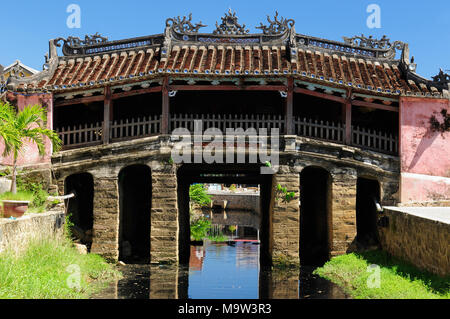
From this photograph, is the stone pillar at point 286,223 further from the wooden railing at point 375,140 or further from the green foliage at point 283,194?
the wooden railing at point 375,140

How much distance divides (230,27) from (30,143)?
293 inches

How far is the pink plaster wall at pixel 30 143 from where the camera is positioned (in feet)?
57.2

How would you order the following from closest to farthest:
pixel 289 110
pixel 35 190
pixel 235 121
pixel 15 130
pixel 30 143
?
1. pixel 15 130
2. pixel 289 110
3. pixel 235 121
4. pixel 35 190
5. pixel 30 143

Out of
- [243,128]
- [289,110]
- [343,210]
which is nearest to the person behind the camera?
[343,210]

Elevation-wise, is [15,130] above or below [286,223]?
above

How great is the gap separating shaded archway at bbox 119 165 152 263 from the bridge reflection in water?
1.59m

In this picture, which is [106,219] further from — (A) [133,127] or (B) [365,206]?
(B) [365,206]

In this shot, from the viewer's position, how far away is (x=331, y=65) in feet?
59.6

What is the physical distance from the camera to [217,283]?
14.6 meters

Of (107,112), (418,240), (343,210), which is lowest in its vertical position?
(418,240)
